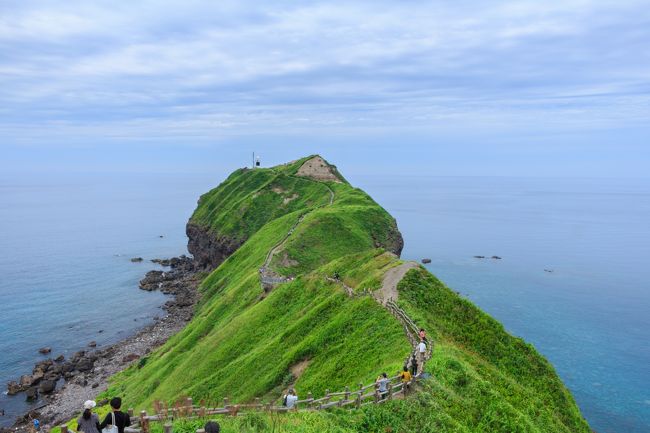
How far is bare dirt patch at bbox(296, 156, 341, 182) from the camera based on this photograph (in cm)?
13475

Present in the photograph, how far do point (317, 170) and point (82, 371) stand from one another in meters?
83.9

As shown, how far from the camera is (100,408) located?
5241cm

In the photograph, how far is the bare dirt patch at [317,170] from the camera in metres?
135

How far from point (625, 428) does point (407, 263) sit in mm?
34699

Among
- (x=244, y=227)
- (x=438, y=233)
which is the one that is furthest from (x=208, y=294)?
(x=438, y=233)

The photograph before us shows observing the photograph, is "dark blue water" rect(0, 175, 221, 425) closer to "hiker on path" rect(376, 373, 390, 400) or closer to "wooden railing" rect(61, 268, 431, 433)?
"wooden railing" rect(61, 268, 431, 433)

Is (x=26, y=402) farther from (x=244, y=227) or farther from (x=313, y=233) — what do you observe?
(x=244, y=227)

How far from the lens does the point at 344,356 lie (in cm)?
3381

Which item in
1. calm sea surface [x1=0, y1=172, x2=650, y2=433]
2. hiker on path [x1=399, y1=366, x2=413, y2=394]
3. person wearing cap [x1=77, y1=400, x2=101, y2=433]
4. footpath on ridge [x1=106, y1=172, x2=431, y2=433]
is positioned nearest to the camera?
person wearing cap [x1=77, y1=400, x2=101, y2=433]

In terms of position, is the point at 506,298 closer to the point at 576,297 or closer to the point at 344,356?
the point at 576,297

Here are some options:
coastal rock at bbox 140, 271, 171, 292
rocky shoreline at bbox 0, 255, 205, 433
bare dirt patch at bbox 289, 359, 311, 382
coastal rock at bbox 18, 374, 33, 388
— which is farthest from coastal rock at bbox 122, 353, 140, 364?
bare dirt patch at bbox 289, 359, 311, 382

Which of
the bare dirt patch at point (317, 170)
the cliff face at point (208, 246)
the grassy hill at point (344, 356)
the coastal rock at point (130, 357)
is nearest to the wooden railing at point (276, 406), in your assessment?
the grassy hill at point (344, 356)

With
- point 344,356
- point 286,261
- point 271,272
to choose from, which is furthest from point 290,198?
point 344,356

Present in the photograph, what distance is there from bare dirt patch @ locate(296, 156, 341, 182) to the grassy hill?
2160 inches
